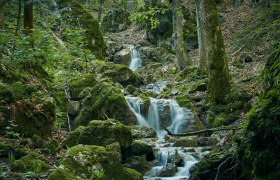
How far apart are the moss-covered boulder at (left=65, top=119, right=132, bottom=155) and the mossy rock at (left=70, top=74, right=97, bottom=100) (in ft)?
14.6

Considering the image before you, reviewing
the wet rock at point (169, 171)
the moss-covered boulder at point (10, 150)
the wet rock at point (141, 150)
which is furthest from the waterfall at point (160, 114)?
the moss-covered boulder at point (10, 150)

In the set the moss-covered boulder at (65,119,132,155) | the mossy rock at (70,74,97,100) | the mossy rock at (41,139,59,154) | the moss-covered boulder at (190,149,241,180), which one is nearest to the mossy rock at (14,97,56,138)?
the mossy rock at (41,139,59,154)

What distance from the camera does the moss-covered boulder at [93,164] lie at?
700 cm

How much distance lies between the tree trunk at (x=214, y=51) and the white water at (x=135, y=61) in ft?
39.0

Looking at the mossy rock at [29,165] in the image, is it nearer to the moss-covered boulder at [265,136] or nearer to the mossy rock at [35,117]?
the mossy rock at [35,117]

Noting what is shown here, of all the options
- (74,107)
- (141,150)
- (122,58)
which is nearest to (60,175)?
(141,150)

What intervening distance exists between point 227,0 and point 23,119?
20910 mm

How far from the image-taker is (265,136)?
385 centimetres

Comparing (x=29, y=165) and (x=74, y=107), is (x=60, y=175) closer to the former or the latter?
(x=29, y=165)

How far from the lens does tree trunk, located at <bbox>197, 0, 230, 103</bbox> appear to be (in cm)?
1233

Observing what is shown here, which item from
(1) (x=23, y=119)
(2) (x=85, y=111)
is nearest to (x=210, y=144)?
(2) (x=85, y=111)

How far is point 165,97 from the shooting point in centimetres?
1614

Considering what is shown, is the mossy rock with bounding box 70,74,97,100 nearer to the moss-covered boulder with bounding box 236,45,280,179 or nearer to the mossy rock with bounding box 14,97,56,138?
the mossy rock with bounding box 14,97,56,138

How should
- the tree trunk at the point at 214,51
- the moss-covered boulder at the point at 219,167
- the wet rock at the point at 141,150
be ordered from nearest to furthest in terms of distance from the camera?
1. the moss-covered boulder at the point at 219,167
2. the wet rock at the point at 141,150
3. the tree trunk at the point at 214,51
